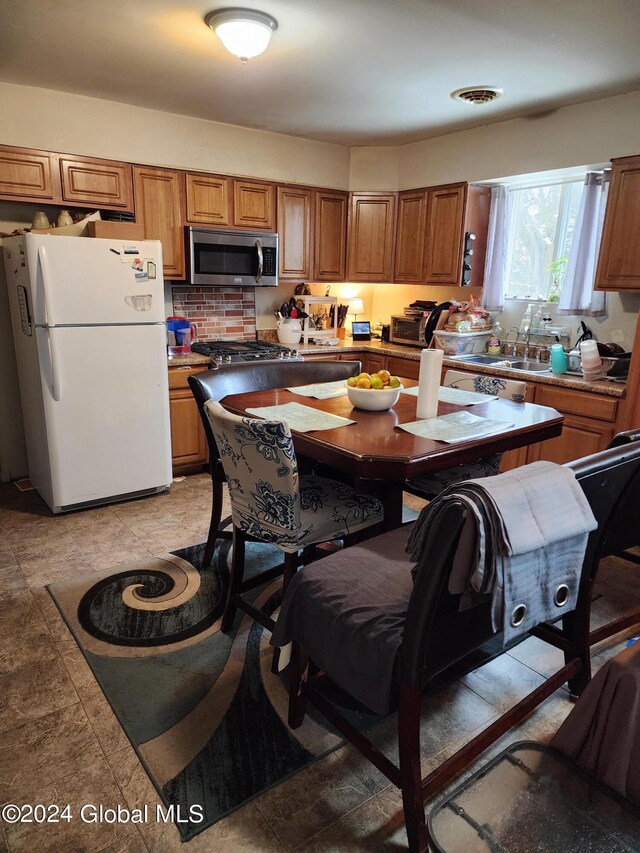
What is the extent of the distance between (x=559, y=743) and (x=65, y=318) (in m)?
2.95

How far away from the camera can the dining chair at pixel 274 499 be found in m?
1.71

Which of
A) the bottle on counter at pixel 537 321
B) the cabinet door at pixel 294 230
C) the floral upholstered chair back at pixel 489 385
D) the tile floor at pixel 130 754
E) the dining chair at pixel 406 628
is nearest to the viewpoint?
the dining chair at pixel 406 628

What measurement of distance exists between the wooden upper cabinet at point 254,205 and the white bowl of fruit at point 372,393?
2.49m

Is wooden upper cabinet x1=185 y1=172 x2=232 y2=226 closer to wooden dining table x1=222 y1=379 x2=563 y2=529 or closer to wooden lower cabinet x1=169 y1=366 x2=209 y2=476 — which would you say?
wooden lower cabinet x1=169 y1=366 x2=209 y2=476

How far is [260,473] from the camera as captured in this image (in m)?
1.81

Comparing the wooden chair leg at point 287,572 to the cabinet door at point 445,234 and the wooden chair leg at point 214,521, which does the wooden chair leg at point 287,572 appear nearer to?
the wooden chair leg at point 214,521

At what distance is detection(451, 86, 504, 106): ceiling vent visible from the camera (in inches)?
125

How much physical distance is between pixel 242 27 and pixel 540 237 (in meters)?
2.67

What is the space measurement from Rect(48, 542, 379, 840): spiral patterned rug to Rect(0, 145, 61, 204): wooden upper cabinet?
7.67ft

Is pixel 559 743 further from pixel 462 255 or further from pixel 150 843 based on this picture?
pixel 462 255

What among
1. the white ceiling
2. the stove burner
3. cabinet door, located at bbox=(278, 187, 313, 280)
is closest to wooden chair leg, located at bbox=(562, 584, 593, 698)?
the white ceiling

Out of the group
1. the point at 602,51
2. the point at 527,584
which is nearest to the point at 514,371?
the point at 602,51

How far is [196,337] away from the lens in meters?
4.42

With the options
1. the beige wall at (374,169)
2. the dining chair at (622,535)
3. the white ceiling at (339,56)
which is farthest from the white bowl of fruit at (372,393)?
the beige wall at (374,169)
